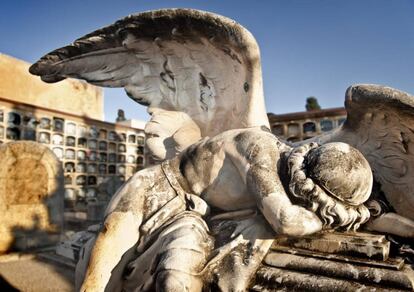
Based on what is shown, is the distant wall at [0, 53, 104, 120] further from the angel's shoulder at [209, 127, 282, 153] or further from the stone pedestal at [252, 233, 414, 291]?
the stone pedestal at [252, 233, 414, 291]

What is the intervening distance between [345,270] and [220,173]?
632mm

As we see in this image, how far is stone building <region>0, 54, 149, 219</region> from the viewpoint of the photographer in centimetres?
588

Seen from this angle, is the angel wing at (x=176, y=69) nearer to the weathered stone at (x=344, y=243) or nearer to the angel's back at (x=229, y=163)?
the angel's back at (x=229, y=163)

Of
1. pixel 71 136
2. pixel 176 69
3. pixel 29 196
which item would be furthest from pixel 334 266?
pixel 71 136

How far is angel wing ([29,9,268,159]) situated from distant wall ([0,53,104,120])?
20.0ft

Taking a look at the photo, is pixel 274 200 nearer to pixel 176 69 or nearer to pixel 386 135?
pixel 386 135

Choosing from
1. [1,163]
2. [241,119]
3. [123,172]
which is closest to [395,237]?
[241,119]

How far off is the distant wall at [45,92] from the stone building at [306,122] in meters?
5.68

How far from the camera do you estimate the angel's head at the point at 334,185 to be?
1262 millimetres

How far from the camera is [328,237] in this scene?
1.28m

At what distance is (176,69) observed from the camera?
6.85 feet

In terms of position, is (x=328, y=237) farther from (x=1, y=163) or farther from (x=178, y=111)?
(x=1, y=163)

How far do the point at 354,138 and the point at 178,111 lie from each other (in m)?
1.04

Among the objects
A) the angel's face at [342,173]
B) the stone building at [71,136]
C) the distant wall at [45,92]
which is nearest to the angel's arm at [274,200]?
the angel's face at [342,173]
